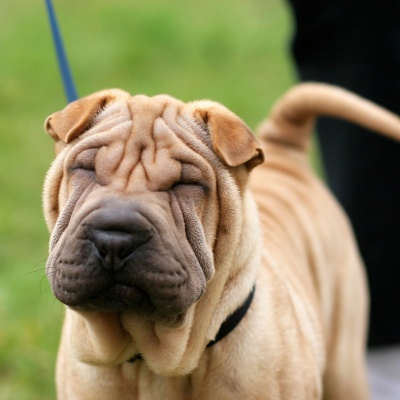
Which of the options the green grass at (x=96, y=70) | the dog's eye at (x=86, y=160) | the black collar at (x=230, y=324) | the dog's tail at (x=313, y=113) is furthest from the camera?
A: the green grass at (x=96, y=70)

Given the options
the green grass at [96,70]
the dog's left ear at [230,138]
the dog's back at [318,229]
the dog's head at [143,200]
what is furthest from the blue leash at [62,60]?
the green grass at [96,70]

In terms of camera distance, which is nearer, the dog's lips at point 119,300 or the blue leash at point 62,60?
the dog's lips at point 119,300

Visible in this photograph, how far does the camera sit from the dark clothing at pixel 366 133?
4.97 m

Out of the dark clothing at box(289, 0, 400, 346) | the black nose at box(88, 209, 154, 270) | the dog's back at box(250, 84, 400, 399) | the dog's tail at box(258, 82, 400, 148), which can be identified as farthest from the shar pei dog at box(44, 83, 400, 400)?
the dark clothing at box(289, 0, 400, 346)

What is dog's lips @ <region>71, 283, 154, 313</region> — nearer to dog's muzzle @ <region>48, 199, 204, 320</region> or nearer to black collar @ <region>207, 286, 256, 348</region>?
dog's muzzle @ <region>48, 199, 204, 320</region>

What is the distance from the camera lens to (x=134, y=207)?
269cm

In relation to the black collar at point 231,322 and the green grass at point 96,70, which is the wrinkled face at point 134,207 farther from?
the green grass at point 96,70

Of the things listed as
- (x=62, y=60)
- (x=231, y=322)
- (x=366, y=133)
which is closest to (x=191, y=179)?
(x=231, y=322)

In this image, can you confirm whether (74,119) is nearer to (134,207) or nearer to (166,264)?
(134,207)

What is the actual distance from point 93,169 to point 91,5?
26.8ft

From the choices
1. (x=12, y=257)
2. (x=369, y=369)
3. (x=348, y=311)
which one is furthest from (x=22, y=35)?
(x=348, y=311)

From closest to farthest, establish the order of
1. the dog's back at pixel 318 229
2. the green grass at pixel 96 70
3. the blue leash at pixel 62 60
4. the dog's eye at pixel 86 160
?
the dog's eye at pixel 86 160
the blue leash at pixel 62 60
the dog's back at pixel 318 229
the green grass at pixel 96 70

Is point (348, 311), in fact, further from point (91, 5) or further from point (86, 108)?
point (91, 5)

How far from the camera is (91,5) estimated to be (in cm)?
1075
